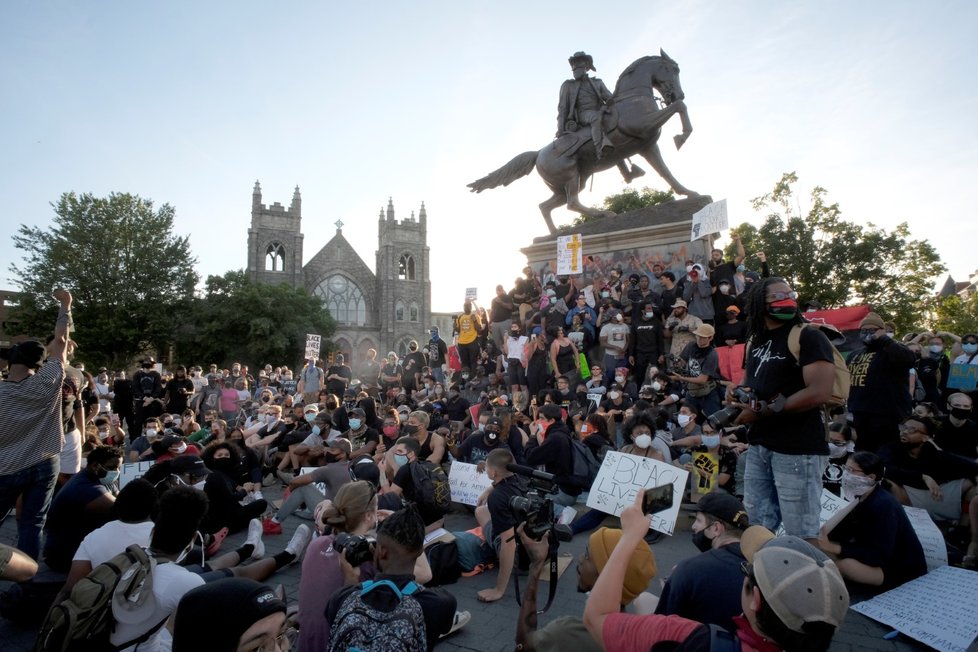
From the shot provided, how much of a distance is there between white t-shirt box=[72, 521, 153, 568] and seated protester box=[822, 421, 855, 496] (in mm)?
6527

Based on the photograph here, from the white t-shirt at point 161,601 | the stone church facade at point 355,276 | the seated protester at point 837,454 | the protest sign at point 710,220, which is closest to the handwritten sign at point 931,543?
the seated protester at point 837,454

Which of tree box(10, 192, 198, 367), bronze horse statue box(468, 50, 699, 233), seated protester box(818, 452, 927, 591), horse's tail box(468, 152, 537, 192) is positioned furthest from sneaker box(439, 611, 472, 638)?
tree box(10, 192, 198, 367)

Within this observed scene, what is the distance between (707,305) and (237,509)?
822cm

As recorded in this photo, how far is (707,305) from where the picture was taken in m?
10.3

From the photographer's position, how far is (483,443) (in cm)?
754

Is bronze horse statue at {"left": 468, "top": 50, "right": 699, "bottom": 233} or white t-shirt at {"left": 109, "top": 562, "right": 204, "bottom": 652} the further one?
bronze horse statue at {"left": 468, "top": 50, "right": 699, "bottom": 233}

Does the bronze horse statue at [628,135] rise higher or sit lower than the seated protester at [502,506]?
higher

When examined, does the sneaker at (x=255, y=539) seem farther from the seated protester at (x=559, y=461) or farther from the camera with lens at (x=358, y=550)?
the camera with lens at (x=358, y=550)

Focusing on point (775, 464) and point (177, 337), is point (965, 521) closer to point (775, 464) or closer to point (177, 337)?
point (775, 464)

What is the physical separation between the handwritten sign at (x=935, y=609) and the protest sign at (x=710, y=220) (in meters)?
7.37

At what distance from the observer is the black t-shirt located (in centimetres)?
331

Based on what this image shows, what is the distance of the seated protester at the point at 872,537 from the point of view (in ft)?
13.1

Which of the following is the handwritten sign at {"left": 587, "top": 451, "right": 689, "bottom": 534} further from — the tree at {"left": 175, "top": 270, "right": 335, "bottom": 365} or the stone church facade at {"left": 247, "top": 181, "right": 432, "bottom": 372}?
the stone church facade at {"left": 247, "top": 181, "right": 432, "bottom": 372}

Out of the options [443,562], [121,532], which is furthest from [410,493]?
[121,532]
